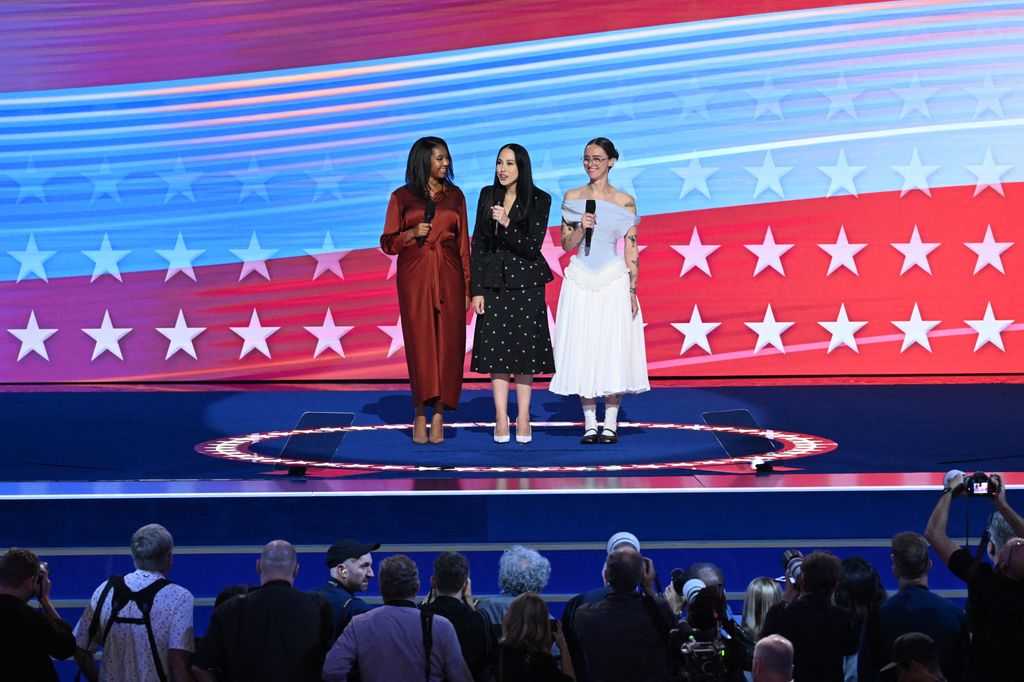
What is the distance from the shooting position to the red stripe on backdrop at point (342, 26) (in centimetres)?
1090

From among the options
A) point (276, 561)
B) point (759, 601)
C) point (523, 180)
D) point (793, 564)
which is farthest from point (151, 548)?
point (523, 180)

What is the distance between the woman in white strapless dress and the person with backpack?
3450mm

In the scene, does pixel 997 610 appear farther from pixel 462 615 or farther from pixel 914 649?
pixel 462 615

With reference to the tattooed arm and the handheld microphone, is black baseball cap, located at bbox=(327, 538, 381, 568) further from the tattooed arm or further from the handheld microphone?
the tattooed arm

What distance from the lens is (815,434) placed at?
830cm

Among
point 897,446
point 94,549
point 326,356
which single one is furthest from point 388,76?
point 94,549

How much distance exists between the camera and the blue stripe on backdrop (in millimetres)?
10812

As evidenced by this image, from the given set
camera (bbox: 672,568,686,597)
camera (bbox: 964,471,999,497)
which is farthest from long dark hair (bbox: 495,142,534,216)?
camera (bbox: 964,471,999,497)

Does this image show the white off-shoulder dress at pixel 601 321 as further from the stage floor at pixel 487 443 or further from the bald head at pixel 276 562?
the bald head at pixel 276 562

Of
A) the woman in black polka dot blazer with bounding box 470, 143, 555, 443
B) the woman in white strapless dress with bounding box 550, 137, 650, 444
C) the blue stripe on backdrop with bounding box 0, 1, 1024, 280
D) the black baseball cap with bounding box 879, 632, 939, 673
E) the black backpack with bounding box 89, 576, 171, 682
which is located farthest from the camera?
the blue stripe on backdrop with bounding box 0, 1, 1024, 280

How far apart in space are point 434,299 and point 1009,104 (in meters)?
5.10

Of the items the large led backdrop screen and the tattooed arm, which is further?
the large led backdrop screen

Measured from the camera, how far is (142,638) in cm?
443

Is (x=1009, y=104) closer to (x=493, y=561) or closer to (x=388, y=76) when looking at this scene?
(x=388, y=76)
